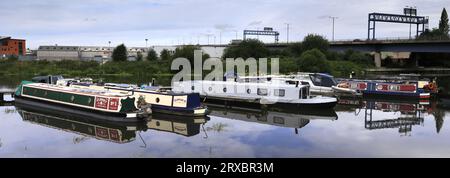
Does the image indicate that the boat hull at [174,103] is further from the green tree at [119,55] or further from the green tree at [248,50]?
the green tree at [119,55]

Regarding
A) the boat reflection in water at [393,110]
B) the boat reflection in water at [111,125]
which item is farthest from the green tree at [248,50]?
the boat reflection in water at [111,125]

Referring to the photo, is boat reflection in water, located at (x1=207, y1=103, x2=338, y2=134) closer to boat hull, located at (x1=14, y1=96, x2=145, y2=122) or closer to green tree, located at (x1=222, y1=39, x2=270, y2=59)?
boat hull, located at (x1=14, y1=96, x2=145, y2=122)

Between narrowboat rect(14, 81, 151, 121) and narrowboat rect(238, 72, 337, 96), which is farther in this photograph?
narrowboat rect(238, 72, 337, 96)

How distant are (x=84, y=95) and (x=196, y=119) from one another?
299 inches

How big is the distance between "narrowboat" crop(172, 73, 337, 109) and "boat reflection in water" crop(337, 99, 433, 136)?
343 centimetres

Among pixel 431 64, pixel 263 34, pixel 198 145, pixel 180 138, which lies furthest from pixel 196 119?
pixel 263 34

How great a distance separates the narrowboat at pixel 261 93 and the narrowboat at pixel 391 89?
811 cm

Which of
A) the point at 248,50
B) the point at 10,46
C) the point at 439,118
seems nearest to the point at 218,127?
the point at 439,118

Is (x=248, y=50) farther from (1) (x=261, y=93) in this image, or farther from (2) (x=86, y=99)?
(2) (x=86, y=99)

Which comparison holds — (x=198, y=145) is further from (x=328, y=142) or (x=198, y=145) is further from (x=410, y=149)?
(x=410, y=149)

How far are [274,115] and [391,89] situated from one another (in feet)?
55.7

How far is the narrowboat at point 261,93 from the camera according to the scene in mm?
31094

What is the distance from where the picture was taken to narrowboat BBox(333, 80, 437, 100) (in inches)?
1543

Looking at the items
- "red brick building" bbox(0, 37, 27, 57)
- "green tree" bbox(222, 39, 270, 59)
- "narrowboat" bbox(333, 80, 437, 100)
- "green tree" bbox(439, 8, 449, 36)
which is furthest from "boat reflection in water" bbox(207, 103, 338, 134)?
"red brick building" bbox(0, 37, 27, 57)
